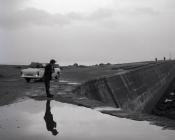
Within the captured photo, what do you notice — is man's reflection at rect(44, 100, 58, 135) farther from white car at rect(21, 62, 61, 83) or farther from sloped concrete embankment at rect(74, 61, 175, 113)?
white car at rect(21, 62, 61, 83)

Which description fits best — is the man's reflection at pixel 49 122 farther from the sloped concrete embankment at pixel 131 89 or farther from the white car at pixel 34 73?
the white car at pixel 34 73

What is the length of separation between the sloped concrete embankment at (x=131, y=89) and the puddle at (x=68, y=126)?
9.92 m

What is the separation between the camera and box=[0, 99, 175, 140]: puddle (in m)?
10.1

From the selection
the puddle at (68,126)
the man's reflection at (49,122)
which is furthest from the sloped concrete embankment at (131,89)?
the man's reflection at (49,122)

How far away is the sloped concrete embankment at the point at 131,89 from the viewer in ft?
90.4

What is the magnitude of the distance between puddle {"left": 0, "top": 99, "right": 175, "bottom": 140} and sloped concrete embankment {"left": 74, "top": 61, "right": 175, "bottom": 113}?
9922 mm

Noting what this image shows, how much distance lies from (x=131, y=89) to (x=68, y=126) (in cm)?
2993

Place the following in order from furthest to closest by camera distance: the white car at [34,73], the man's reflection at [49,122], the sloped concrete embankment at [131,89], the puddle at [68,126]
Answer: the white car at [34,73]
the sloped concrete embankment at [131,89]
the man's reflection at [49,122]
the puddle at [68,126]

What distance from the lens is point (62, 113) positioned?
46.9 ft

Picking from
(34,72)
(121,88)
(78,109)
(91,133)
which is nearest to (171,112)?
(121,88)

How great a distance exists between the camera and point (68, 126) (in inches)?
453

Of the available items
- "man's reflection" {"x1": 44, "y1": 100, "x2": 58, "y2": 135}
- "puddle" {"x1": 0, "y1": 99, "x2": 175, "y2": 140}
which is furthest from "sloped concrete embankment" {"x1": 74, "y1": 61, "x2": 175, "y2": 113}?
"man's reflection" {"x1": 44, "y1": 100, "x2": 58, "y2": 135}

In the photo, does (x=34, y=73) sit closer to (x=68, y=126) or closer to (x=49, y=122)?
(x=49, y=122)

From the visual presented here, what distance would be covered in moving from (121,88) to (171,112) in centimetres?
603
